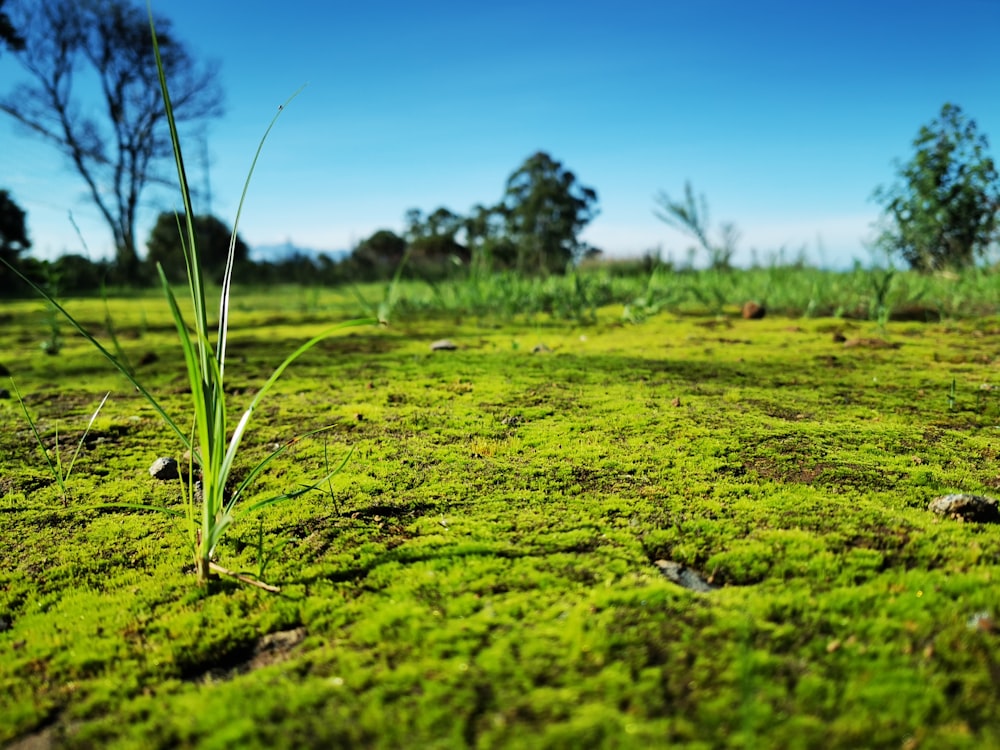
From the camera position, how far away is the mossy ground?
779 millimetres

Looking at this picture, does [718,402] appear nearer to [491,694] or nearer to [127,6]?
[491,694]

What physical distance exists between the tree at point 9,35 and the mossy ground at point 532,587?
24.6 feet

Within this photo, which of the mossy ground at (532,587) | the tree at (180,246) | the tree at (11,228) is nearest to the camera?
the mossy ground at (532,587)

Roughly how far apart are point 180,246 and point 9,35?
10.8 m

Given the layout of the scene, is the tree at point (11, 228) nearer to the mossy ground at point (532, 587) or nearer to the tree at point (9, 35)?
the tree at point (9, 35)

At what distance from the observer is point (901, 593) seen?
99 centimetres

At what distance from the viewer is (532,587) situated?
1051mm

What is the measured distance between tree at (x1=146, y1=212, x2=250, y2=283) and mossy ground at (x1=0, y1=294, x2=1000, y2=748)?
49.5 feet

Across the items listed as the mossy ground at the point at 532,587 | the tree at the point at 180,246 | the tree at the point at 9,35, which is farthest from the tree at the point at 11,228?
the mossy ground at the point at 532,587

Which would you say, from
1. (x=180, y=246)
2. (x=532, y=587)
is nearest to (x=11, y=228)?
(x=180, y=246)

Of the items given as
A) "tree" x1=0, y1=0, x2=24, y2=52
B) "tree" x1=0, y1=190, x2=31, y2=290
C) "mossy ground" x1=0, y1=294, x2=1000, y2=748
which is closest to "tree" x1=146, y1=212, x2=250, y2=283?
"tree" x1=0, y1=190, x2=31, y2=290

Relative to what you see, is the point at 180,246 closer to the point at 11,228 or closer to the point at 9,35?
the point at 11,228

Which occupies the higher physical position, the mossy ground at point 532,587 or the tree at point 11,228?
the tree at point 11,228

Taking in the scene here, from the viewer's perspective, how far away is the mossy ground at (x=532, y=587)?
0.78 metres
